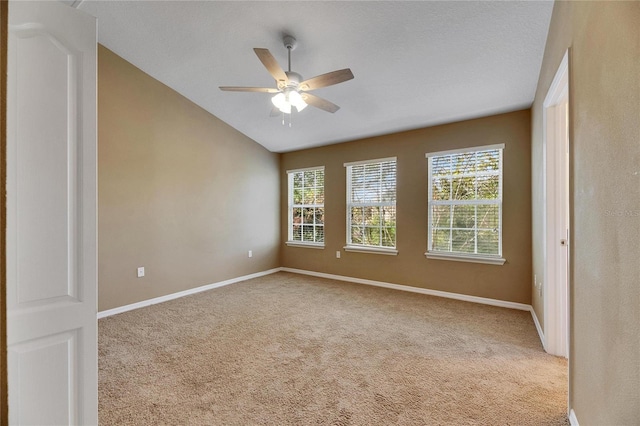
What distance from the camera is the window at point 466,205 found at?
373cm

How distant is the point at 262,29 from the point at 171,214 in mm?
2701

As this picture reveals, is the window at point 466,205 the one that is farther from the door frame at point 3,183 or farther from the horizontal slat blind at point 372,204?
the door frame at point 3,183

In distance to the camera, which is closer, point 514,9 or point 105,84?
point 514,9

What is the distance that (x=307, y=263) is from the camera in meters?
5.50

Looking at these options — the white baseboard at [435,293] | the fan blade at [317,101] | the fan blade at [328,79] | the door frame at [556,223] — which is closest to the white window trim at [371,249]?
the white baseboard at [435,293]

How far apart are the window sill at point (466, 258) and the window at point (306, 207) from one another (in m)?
1.99

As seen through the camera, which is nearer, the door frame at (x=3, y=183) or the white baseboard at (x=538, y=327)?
the door frame at (x=3, y=183)

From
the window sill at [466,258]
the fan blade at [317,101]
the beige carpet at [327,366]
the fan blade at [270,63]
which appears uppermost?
the fan blade at [270,63]

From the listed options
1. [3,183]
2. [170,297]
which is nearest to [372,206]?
[170,297]

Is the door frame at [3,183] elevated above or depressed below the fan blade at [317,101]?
below

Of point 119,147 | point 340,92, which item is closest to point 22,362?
point 119,147

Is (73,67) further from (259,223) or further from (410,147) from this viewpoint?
(259,223)

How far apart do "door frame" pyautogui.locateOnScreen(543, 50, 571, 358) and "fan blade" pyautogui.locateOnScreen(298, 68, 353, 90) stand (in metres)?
1.60

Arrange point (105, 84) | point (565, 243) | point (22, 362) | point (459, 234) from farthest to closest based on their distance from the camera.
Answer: point (459, 234)
point (105, 84)
point (565, 243)
point (22, 362)
